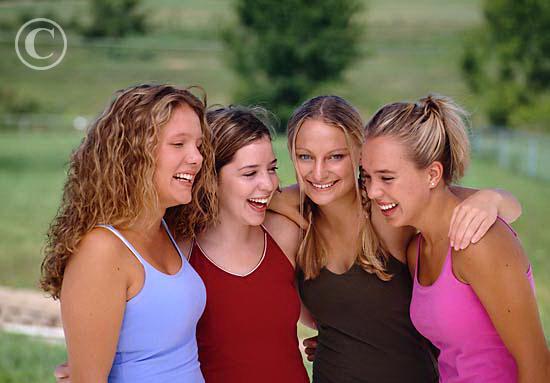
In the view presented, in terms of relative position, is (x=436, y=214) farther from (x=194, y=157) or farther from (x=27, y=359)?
(x=27, y=359)

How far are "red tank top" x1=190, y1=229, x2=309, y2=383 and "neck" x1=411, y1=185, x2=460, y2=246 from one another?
0.52 metres

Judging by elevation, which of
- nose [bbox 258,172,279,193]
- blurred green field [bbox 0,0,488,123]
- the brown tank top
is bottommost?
blurred green field [bbox 0,0,488,123]

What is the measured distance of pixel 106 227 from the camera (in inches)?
83.3

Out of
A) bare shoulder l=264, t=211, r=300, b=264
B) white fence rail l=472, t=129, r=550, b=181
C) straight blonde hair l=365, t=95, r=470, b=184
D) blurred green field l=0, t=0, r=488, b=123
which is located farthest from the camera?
blurred green field l=0, t=0, r=488, b=123

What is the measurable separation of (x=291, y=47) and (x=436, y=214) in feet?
96.7

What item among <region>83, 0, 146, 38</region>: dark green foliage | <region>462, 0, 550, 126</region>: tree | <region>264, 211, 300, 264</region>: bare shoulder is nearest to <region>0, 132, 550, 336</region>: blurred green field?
<region>264, 211, 300, 264</region>: bare shoulder

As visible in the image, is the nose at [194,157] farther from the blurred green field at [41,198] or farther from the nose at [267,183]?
the blurred green field at [41,198]

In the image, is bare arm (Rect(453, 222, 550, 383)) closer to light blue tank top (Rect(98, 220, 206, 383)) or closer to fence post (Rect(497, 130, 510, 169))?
light blue tank top (Rect(98, 220, 206, 383))

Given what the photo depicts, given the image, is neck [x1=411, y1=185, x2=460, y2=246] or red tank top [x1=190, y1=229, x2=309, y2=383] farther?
red tank top [x1=190, y1=229, x2=309, y2=383]

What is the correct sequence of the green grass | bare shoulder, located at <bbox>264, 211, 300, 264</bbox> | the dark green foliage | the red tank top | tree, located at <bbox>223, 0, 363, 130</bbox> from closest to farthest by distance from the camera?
the red tank top → bare shoulder, located at <bbox>264, 211, 300, 264</bbox> → the green grass → tree, located at <bbox>223, 0, 363, 130</bbox> → the dark green foliage

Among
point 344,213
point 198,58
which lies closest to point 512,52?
point 198,58

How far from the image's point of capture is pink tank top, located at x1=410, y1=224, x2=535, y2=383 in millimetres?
2215

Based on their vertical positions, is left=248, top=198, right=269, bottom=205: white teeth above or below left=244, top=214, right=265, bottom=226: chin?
above

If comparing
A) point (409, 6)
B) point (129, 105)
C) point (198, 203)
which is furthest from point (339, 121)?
point (409, 6)
